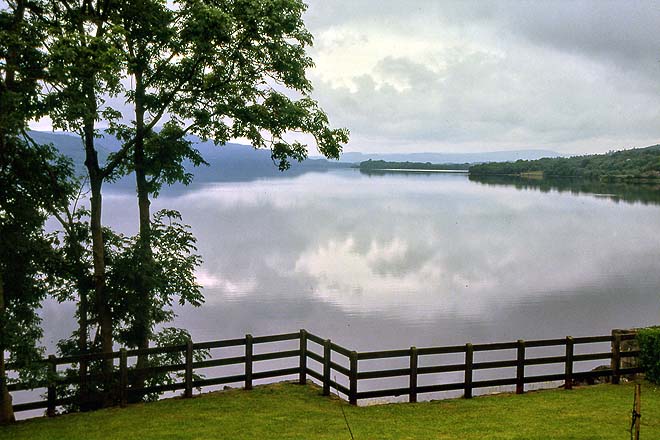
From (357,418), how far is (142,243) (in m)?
9.37

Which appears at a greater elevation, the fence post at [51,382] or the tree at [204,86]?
the tree at [204,86]

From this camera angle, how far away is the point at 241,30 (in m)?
18.6

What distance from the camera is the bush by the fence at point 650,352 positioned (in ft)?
55.7

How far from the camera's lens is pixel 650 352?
17.2m

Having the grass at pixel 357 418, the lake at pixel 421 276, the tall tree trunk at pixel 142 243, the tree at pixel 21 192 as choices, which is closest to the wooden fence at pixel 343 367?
the grass at pixel 357 418

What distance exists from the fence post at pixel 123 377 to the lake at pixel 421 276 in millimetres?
19724

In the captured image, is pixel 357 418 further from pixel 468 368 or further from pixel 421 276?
pixel 421 276

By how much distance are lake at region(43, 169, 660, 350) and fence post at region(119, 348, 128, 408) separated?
777 inches

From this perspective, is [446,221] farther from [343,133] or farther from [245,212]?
[343,133]

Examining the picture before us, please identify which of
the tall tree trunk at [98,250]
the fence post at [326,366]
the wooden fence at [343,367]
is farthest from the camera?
the tall tree trunk at [98,250]

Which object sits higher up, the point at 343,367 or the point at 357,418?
the point at 343,367

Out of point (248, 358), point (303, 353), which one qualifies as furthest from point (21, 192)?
point (303, 353)

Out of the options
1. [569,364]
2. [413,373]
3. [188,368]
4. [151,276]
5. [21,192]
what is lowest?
[569,364]

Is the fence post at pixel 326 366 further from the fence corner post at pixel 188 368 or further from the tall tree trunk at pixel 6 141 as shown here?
the tall tree trunk at pixel 6 141
